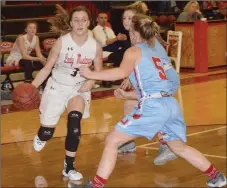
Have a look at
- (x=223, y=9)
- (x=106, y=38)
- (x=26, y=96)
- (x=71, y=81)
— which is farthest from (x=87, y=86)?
(x=223, y=9)

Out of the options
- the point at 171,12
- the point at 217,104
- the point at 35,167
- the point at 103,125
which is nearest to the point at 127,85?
the point at 35,167

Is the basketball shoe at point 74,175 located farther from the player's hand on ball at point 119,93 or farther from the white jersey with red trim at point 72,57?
the player's hand on ball at point 119,93

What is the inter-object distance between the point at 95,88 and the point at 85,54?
6.14 metres

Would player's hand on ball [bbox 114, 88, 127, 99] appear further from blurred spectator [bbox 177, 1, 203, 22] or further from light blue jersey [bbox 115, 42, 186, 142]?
blurred spectator [bbox 177, 1, 203, 22]

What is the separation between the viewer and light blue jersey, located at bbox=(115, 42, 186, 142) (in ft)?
18.9

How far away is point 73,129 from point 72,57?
2.44 ft

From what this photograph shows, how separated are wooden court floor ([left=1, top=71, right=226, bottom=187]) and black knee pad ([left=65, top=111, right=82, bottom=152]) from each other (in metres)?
0.37

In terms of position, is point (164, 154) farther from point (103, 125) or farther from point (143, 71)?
point (103, 125)

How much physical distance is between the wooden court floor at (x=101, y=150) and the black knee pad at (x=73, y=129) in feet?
1.20

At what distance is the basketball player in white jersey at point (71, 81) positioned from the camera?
6.83m

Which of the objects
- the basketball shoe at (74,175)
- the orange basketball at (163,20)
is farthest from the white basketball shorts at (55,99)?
the orange basketball at (163,20)

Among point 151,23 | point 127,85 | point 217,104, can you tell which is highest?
point 151,23

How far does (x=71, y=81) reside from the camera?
697 centimetres

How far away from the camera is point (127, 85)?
262 inches
